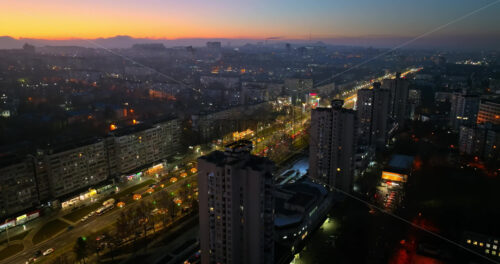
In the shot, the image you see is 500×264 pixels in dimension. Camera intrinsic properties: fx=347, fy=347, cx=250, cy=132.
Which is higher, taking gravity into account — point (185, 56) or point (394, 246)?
point (185, 56)

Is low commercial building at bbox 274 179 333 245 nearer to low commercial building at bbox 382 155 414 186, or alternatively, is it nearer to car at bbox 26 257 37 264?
low commercial building at bbox 382 155 414 186

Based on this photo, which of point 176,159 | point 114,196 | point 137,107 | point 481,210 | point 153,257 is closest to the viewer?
point 153,257

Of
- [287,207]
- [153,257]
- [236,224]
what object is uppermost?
[236,224]

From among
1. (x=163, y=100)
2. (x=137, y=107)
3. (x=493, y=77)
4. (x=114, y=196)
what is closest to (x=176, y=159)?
(x=114, y=196)

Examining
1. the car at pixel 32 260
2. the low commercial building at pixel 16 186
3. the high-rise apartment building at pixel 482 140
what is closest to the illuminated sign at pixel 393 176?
the high-rise apartment building at pixel 482 140

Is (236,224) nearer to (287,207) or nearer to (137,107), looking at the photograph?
(287,207)

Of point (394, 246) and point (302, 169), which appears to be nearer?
point (394, 246)

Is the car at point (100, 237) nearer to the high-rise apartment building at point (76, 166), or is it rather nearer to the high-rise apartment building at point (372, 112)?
the high-rise apartment building at point (76, 166)
